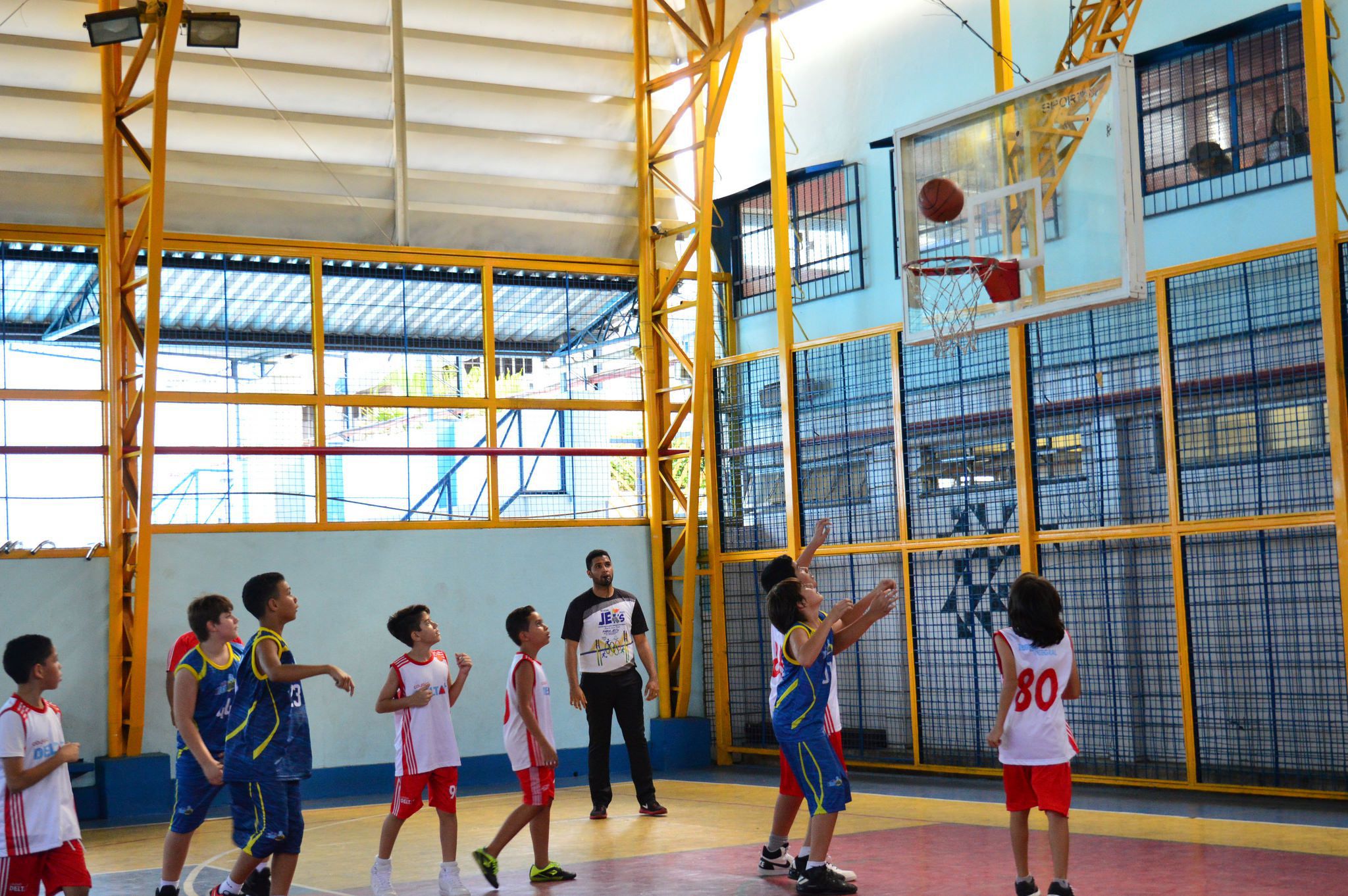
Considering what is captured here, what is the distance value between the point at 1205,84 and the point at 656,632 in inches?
272

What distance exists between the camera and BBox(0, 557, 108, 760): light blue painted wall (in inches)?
424

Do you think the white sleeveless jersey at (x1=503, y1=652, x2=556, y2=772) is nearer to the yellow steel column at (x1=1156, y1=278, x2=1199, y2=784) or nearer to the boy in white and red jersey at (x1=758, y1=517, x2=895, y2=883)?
the boy in white and red jersey at (x1=758, y1=517, x2=895, y2=883)

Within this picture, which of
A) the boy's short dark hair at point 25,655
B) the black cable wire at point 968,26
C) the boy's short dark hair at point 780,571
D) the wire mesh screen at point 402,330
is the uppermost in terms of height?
the black cable wire at point 968,26

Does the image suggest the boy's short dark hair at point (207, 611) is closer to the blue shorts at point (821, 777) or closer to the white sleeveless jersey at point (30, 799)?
the white sleeveless jersey at point (30, 799)

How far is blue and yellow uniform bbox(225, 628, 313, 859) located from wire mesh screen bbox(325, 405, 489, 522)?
6288mm

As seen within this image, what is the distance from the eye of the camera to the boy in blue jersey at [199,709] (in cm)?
643

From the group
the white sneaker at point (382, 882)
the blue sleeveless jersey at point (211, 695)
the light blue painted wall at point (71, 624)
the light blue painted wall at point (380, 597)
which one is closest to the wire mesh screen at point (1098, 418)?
the light blue painted wall at point (380, 597)

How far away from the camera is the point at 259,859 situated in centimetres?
581

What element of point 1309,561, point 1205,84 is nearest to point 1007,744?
point 1309,561

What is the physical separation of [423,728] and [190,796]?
1.16 meters

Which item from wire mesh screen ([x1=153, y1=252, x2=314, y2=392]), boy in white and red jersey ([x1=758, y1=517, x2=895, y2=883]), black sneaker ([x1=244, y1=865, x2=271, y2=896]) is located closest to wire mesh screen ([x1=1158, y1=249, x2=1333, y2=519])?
boy in white and red jersey ([x1=758, y1=517, x2=895, y2=883])

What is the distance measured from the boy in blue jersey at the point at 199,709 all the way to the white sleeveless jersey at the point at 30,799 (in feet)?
3.39

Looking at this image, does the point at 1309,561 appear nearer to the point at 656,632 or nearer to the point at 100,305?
the point at 656,632

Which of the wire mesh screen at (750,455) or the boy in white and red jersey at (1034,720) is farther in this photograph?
the wire mesh screen at (750,455)
